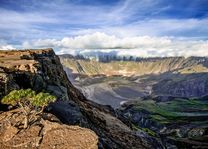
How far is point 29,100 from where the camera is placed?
5662 centimetres

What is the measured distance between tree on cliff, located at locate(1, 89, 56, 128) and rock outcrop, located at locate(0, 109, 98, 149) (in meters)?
1.90

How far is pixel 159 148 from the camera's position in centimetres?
10294

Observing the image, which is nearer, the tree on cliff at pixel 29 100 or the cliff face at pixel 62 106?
the tree on cliff at pixel 29 100

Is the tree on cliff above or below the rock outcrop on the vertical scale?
above

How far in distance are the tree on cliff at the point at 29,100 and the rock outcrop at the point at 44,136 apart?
74.8 inches

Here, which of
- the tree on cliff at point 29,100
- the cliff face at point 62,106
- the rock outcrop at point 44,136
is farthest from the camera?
the cliff face at point 62,106

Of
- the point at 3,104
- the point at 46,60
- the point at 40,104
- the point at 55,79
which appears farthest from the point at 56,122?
the point at 46,60

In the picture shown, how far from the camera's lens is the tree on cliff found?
55912 mm

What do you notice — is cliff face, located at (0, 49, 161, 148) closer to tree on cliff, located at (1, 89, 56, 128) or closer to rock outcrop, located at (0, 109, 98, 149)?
tree on cliff, located at (1, 89, 56, 128)

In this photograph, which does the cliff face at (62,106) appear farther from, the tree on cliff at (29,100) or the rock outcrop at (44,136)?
the rock outcrop at (44,136)

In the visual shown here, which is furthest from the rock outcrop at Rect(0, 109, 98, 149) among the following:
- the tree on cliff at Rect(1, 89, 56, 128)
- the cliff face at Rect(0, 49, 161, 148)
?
the cliff face at Rect(0, 49, 161, 148)

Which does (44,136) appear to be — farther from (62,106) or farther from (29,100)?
(62,106)

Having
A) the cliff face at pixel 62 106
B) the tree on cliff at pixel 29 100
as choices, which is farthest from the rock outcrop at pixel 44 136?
the cliff face at pixel 62 106

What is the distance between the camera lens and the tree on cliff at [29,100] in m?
55.9
